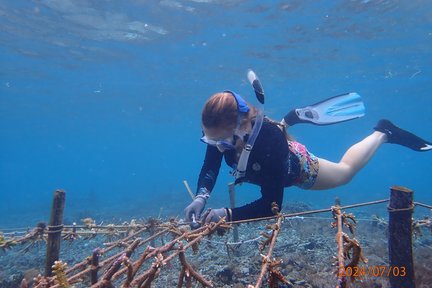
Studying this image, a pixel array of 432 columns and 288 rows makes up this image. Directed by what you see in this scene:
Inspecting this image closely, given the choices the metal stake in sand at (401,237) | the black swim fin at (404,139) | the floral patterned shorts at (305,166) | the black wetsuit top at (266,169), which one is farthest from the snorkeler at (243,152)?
the black swim fin at (404,139)

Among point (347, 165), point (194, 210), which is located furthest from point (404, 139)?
point (194, 210)

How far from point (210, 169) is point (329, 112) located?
3.37 m

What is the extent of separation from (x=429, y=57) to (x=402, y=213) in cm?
2731

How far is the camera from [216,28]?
19578 millimetres

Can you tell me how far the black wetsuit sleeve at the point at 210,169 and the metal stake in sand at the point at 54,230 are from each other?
7.52 feet

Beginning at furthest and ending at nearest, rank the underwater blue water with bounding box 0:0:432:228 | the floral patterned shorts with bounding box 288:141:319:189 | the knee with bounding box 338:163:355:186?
the underwater blue water with bounding box 0:0:432:228 < the knee with bounding box 338:163:355:186 < the floral patterned shorts with bounding box 288:141:319:189

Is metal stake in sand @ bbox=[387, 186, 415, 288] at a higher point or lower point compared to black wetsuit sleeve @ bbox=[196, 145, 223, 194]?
lower

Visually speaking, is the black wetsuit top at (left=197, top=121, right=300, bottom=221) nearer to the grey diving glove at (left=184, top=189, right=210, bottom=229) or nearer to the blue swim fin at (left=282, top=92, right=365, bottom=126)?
the grey diving glove at (left=184, top=189, right=210, bottom=229)

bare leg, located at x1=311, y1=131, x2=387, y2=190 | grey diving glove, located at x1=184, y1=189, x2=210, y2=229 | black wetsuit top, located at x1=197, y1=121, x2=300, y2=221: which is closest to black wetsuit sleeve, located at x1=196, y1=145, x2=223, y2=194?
grey diving glove, located at x1=184, y1=189, x2=210, y2=229

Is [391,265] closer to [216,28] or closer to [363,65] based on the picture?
[216,28]

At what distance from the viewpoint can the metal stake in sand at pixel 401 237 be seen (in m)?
3.55

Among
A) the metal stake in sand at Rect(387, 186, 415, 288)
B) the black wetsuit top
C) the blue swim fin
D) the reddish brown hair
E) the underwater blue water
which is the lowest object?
the metal stake in sand at Rect(387, 186, 415, 288)

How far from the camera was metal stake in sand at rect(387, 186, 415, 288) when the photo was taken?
11.6ft

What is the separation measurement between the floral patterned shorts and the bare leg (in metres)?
0.15
